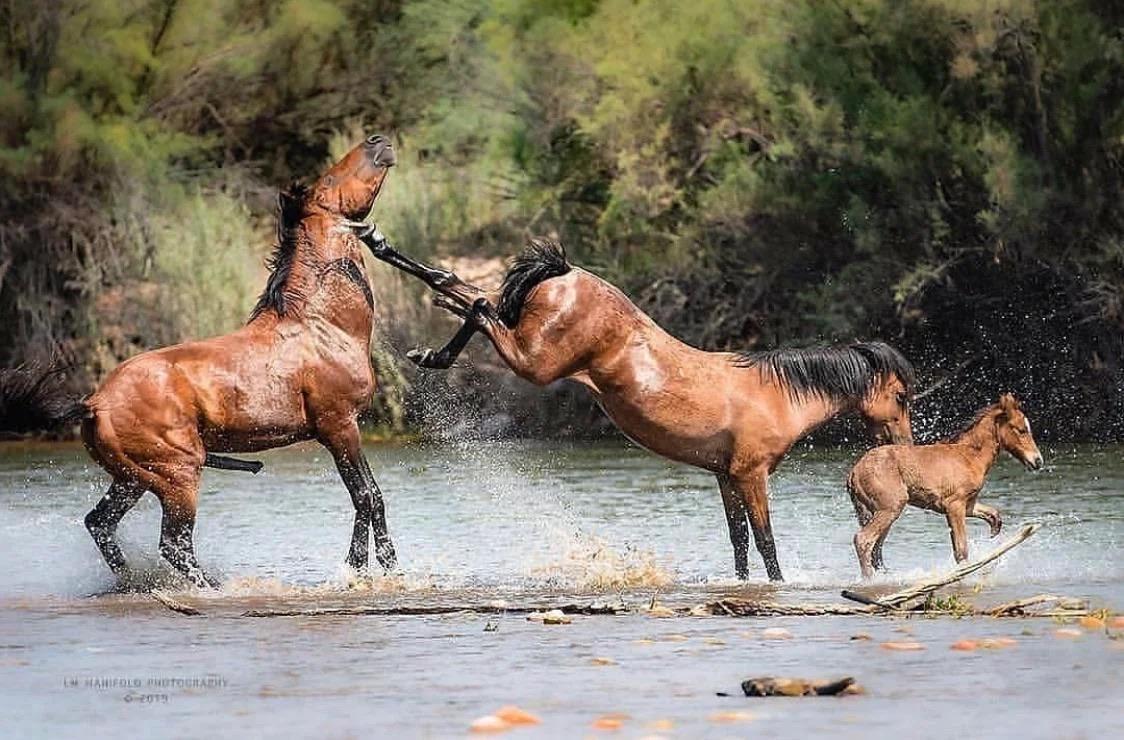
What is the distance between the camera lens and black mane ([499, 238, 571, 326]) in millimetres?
11781

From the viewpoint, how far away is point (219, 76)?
32000mm

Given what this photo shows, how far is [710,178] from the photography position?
25516 millimetres

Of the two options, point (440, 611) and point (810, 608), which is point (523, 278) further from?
point (810, 608)

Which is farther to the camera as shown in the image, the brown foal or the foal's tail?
the brown foal

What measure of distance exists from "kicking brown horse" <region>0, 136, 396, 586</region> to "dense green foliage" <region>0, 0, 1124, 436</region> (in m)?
11.5

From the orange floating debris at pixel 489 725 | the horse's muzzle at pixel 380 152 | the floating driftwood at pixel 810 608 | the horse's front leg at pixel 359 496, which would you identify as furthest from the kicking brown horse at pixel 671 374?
the orange floating debris at pixel 489 725

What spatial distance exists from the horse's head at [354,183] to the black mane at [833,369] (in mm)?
2260

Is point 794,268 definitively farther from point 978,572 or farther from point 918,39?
point 978,572

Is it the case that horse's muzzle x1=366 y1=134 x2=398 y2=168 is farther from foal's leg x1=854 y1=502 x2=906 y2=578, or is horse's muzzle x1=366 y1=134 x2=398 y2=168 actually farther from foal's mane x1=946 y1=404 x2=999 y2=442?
foal's mane x1=946 y1=404 x2=999 y2=442

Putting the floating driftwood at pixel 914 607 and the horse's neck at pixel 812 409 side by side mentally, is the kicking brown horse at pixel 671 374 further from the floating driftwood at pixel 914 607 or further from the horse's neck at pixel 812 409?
the floating driftwood at pixel 914 607

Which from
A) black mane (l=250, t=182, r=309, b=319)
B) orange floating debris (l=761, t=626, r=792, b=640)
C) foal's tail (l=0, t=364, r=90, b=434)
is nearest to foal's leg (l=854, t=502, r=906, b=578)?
orange floating debris (l=761, t=626, r=792, b=640)

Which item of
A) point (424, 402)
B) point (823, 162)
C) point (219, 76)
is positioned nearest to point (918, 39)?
point (823, 162)

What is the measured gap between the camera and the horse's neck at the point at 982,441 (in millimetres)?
12141

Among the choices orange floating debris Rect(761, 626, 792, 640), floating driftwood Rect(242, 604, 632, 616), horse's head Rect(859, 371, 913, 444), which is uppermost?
horse's head Rect(859, 371, 913, 444)
